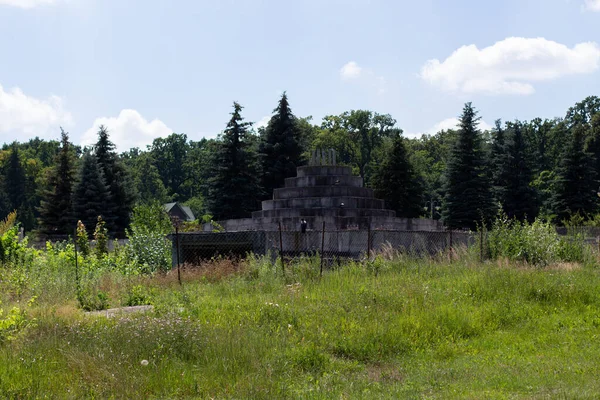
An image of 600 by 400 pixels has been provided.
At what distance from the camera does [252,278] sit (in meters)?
13.9

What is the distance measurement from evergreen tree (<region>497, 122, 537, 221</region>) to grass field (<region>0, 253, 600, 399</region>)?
32244 millimetres

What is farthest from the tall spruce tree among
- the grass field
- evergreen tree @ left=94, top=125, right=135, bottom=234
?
the grass field

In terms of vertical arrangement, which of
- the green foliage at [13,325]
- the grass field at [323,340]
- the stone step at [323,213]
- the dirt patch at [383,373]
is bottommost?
the dirt patch at [383,373]

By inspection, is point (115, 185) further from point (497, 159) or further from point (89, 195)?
point (497, 159)

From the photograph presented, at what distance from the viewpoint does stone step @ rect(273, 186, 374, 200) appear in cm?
2723

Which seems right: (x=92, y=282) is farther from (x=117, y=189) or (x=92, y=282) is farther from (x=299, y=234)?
(x=117, y=189)

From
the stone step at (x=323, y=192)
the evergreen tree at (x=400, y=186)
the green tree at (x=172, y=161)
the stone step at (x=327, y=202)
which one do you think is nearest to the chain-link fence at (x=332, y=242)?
the stone step at (x=327, y=202)

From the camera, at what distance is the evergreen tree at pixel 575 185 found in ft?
134

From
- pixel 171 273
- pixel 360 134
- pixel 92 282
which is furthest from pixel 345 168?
pixel 360 134

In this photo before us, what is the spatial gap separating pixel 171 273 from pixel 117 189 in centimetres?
2891

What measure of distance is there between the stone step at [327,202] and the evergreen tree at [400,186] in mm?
15799

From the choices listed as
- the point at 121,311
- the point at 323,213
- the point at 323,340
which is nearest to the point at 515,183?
the point at 323,213

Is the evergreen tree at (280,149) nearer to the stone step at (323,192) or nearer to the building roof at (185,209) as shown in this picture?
the stone step at (323,192)

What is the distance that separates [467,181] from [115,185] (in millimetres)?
24708
